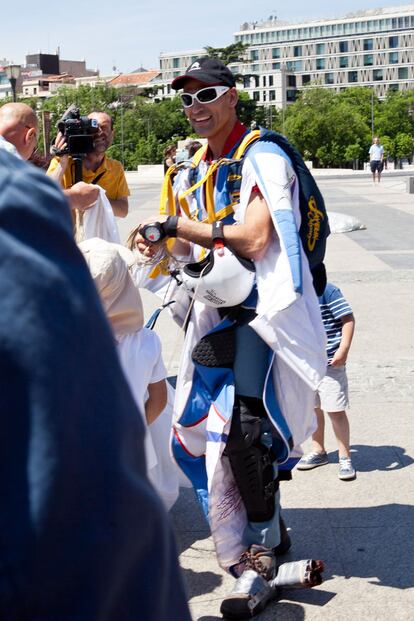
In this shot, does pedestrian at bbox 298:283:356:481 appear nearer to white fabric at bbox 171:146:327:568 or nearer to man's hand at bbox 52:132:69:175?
white fabric at bbox 171:146:327:568

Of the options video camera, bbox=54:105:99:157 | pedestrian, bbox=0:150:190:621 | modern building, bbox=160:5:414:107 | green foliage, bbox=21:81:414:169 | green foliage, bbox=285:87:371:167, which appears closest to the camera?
pedestrian, bbox=0:150:190:621

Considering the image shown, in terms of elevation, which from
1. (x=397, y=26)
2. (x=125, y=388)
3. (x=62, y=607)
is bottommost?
(x=62, y=607)

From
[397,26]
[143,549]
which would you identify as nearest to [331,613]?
[143,549]

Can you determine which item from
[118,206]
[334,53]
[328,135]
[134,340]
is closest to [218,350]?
[134,340]

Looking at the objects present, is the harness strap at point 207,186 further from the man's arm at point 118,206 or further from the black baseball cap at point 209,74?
the man's arm at point 118,206

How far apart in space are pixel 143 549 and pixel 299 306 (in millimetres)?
2923

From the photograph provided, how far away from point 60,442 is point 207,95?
320 centimetres

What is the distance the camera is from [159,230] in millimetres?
3697

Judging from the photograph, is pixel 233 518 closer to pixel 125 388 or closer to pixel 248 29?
pixel 125 388

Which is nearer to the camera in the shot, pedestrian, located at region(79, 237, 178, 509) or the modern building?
pedestrian, located at region(79, 237, 178, 509)

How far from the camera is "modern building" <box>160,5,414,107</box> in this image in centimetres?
16925

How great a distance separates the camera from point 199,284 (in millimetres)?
3746

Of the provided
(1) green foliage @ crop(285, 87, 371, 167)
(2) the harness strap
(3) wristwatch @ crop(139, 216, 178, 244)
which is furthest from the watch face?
(1) green foliage @ crop(285, 87, 371, 167)

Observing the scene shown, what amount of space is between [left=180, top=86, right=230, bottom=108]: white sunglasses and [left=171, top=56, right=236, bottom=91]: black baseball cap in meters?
0.03
